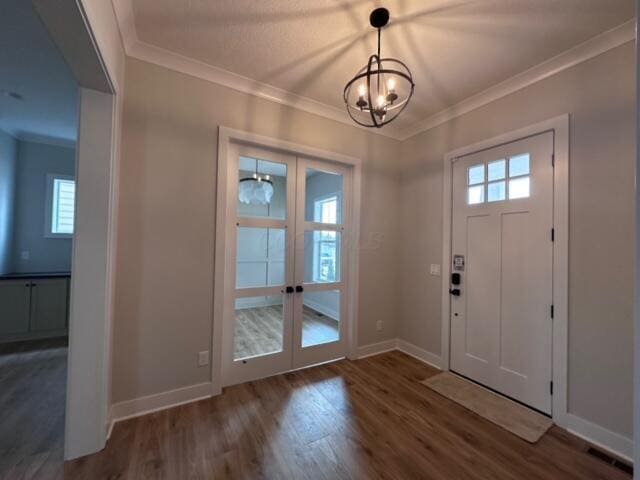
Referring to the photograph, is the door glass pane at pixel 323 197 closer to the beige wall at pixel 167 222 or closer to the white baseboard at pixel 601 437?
the beige wall at pixel 167 222

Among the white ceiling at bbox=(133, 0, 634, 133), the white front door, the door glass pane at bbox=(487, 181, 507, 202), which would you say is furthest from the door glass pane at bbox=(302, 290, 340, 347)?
the white ceiling at bbox=(133, 0, 634, 133)

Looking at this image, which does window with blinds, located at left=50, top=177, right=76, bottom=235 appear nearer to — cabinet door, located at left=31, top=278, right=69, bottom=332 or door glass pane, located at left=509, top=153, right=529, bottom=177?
cabinet door, located at left=31, top=278, right=69, bottom=332

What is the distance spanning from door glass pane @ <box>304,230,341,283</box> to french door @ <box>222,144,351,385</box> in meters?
0.01

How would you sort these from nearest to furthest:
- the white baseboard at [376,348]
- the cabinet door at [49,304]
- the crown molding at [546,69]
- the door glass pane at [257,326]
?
the crown molding at [546,69], the door glass pane at [257,326], the white baseboard at [376,348], the cabinet door at [49,304]

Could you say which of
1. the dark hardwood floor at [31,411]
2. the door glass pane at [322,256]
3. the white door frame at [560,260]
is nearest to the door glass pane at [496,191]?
the white door frame at [560,260]

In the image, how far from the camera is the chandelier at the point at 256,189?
2.58m

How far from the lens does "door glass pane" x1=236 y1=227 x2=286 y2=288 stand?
8.47 feet

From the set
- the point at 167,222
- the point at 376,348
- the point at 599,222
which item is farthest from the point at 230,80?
the point at 376,348

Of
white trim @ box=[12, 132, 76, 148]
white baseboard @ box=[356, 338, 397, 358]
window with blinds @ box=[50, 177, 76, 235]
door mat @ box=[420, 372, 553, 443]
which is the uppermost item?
white trim @ box=[12, 132, 76, 148]

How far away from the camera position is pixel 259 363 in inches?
104

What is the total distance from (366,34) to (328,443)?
114 inches

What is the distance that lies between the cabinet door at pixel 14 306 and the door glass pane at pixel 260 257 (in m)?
3.27

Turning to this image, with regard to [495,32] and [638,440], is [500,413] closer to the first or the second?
[638,440]

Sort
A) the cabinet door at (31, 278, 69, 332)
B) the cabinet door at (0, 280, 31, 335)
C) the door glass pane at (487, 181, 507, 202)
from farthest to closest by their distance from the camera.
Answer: the cabinet door at (31, 278, 69, 332)
the cabinet door at (0, 280, 31, 335)
the door glass pane at (487, 181, 507, 202)
